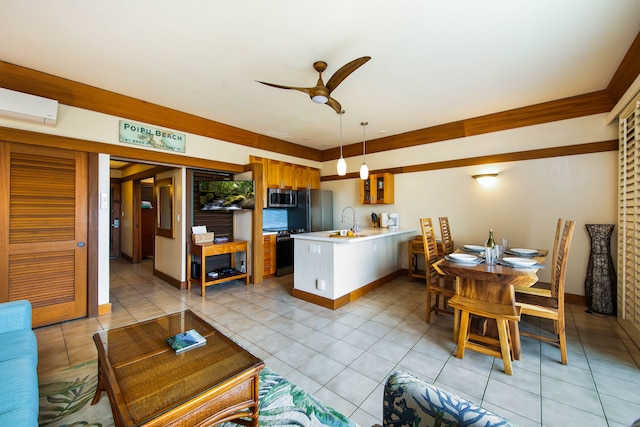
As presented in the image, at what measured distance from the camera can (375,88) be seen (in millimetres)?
3322

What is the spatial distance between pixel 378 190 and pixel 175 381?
478 cm

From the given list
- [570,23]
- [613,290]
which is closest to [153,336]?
[570,23]

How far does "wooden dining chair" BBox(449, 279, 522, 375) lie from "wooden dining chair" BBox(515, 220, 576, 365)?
0.51 feet

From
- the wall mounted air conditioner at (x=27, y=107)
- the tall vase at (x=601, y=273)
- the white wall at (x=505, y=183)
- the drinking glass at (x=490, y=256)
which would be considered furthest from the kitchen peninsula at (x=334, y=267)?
the wall mounted air conditioner at (x=27, y=107)

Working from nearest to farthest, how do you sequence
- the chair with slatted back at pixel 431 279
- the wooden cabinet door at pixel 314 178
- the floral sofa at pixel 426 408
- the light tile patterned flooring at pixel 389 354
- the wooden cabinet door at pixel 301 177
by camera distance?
the floral sofa at pixel 426 408, the light tile patterned flooring at pixel 389 354, the chair with slatted back at pixel 431 279, the wooden cabinet door at pixel 301 177, the wooden cabinet door at pixel 314 178

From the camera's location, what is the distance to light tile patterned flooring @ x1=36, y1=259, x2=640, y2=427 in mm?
1810

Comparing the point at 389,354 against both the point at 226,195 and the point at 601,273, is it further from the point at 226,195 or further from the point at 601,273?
the point at 226,195

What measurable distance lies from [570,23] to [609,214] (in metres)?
2.70

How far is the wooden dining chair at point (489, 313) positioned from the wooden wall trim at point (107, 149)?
13.6ft

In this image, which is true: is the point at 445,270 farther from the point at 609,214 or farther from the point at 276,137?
the point at 276,137

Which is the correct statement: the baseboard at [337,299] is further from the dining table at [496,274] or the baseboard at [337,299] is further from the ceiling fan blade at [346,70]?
the ceiling fan blade at [346,70]

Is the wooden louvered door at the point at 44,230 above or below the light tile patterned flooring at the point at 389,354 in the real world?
above

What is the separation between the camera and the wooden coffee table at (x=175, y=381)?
119 cm

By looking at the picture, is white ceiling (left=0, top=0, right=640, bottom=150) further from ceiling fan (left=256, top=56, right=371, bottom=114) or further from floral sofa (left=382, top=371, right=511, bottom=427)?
floral sofa (left=382, top=371, right=511, bottom=427)
